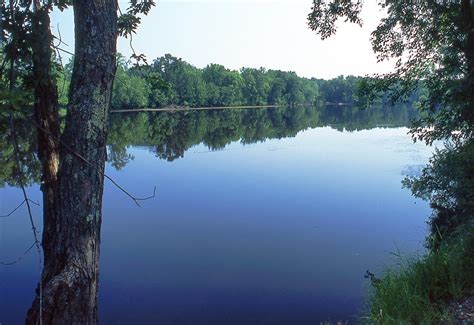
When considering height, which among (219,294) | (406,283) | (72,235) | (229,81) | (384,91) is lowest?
(219,294)

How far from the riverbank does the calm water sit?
8.58 ft

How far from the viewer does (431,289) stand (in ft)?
15.6

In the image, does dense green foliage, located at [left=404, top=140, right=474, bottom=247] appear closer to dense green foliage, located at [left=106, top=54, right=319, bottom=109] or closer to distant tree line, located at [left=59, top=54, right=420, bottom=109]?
distant tree line, located at [left=59, top=54, right=420, bottom=109]

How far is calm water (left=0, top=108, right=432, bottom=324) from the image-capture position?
802 cm

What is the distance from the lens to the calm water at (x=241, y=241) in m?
8.02

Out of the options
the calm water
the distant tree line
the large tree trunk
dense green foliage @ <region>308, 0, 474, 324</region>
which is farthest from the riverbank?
the distant tree line

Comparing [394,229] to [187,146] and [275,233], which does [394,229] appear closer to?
[275,233]

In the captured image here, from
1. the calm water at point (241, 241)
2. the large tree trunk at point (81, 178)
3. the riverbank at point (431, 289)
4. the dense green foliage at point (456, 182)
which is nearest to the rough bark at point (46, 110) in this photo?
the large tree trunk at point (81, 178)

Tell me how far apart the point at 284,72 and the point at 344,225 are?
124228mm

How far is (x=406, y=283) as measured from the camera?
491 cm

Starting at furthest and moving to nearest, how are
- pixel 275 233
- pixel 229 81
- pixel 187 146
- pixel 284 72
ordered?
pixel 284 72, pixel 229 81, pixel 187 146, pixel 275 233

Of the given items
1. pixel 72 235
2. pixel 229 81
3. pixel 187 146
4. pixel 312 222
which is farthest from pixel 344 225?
pixel 229 81

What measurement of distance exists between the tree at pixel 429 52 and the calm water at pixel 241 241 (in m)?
4.00

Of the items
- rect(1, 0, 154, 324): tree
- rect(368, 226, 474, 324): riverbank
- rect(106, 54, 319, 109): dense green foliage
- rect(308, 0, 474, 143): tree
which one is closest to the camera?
rect(1, 0, 154, 324): tree
